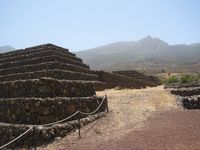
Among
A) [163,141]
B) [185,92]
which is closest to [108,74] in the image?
[185,92]

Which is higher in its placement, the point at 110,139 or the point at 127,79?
the point at 127,79

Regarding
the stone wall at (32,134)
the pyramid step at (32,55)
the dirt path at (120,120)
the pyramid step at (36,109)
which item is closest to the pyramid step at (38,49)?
the pyramid step at (32,55)

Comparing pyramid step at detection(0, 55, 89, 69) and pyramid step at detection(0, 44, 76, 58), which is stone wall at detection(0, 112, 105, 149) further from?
pyramid step at detection(0, 44, 76, 58)

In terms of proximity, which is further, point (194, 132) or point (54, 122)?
point (54, 122)

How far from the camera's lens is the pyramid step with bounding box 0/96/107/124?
12438 mm

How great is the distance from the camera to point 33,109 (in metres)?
12.5

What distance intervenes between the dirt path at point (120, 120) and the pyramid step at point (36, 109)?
44.5 inches

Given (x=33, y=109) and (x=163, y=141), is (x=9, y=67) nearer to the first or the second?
(x=33, y=109)

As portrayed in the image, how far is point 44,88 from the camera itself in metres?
13.6

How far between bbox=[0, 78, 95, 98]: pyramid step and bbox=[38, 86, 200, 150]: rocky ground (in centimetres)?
187

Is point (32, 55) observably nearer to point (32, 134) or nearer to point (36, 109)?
point (36, 109)

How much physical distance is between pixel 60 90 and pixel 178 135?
18.2 feet

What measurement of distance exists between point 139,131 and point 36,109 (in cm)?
391

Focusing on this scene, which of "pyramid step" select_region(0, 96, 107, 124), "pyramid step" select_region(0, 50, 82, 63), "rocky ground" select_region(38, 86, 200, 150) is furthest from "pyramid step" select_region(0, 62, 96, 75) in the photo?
"pyramid step" select_region(0, 96, 107, 124)
